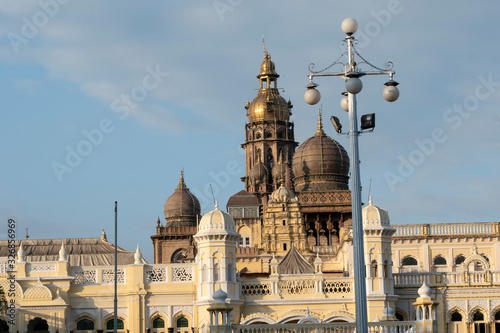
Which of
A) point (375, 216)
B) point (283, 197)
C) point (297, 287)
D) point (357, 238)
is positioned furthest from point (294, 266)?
point (357, 238)

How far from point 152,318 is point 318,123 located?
1407 inches

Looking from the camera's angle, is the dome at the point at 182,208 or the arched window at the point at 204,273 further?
the dome at the point at 182,208

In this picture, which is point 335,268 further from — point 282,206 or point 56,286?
point 56,286

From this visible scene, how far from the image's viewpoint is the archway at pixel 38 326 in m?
48.7

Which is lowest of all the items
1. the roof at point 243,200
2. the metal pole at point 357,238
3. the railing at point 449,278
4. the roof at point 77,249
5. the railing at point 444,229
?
the metal pole at point 357,238

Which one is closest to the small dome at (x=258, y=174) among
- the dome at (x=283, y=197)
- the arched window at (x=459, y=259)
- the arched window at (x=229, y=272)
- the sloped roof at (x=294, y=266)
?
the dome at (x=283, y=197)

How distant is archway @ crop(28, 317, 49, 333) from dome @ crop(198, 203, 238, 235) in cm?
865

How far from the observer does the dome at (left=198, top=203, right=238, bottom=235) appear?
159ft

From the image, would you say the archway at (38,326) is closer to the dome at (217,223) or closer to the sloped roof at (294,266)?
the dome at (217,223)

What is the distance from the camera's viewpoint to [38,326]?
49.4m

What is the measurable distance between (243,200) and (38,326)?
3535cm

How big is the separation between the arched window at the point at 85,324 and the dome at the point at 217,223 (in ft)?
22.7

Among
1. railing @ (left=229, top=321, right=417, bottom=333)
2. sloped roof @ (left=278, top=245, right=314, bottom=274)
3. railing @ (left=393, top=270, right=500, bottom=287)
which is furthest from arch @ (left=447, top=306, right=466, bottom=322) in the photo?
railing @ (left=229, top=321, right=417, bottom=333)

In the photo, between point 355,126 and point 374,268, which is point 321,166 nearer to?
point 374,268
